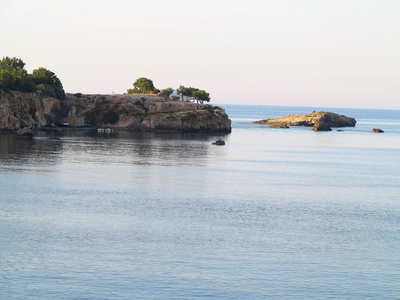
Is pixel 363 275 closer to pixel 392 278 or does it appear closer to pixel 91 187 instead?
pixel 392 278

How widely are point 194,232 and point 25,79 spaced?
124772mm

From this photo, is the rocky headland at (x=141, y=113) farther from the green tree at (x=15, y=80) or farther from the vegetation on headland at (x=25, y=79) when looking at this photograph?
the green tree at (x=15, y=80)

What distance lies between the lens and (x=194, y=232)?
36688mm

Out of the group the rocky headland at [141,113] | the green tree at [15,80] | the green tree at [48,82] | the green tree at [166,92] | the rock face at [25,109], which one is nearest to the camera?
the rock face at [25,109]

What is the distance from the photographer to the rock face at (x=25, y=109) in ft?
427

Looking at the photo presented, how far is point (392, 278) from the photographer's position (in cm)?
2775

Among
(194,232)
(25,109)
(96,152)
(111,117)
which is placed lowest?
(194,232)

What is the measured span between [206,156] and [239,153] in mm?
10200

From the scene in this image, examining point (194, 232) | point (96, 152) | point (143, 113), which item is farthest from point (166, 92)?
point (194, 232)

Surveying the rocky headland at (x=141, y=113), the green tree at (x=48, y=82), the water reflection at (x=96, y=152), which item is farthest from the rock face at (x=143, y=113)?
the water reflection at (x=96, y=152)

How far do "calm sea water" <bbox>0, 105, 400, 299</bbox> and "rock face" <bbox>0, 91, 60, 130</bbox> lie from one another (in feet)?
194

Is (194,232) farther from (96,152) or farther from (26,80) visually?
(26,80)

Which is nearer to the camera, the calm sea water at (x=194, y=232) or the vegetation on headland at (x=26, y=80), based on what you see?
the calm sea water at (x=194, y=232)

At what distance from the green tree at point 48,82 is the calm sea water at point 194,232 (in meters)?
87.1
